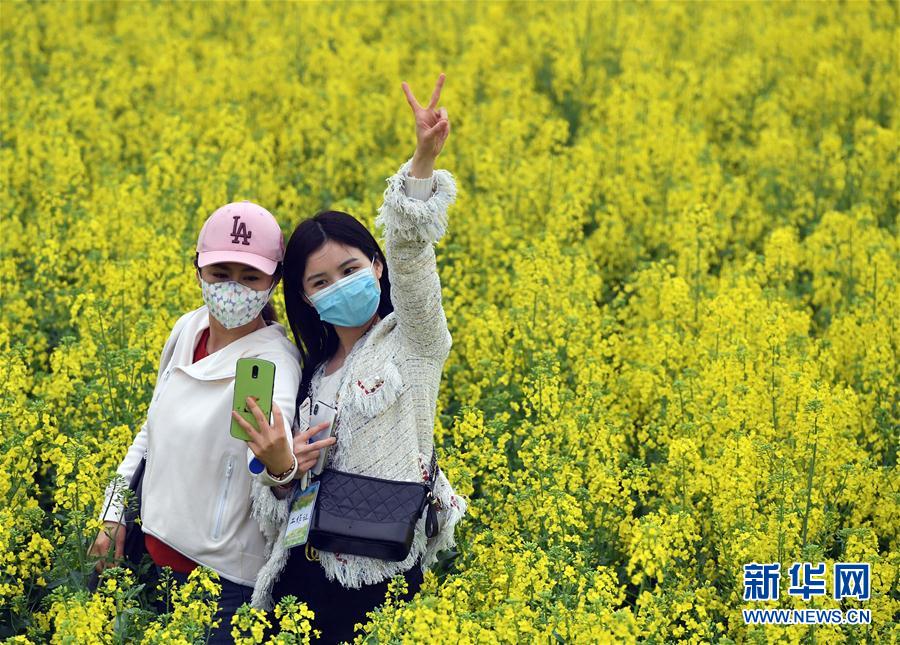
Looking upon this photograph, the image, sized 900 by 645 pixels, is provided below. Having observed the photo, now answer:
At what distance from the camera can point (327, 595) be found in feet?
14.6

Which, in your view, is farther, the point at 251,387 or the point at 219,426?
the point at 219,426

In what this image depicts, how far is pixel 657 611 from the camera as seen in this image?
14.4 feet

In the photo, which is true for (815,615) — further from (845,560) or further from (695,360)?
(695,360)

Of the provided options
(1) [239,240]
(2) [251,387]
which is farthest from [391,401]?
(1) [239,240]

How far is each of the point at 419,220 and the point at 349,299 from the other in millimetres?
491

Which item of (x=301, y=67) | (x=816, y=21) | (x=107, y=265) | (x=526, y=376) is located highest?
(x=816, y=21)

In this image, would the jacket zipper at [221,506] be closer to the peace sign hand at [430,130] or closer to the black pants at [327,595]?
the black pants at [327,595]

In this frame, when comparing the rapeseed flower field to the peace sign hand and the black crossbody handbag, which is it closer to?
the black crossbody handbag

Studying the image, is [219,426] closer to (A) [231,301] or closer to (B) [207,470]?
(B) [207,470]

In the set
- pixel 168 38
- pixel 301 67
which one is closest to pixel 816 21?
pixel 301 67

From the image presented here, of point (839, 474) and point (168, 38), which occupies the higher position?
point (168, 38)

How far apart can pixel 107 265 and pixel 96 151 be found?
3339 millimetres

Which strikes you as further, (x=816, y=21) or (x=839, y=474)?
(x=816, y=21)

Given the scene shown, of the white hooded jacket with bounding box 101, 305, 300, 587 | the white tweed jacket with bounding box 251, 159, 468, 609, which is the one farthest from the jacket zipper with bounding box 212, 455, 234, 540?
the white tweed jacket with bounding box 251, 159, 468, 609
